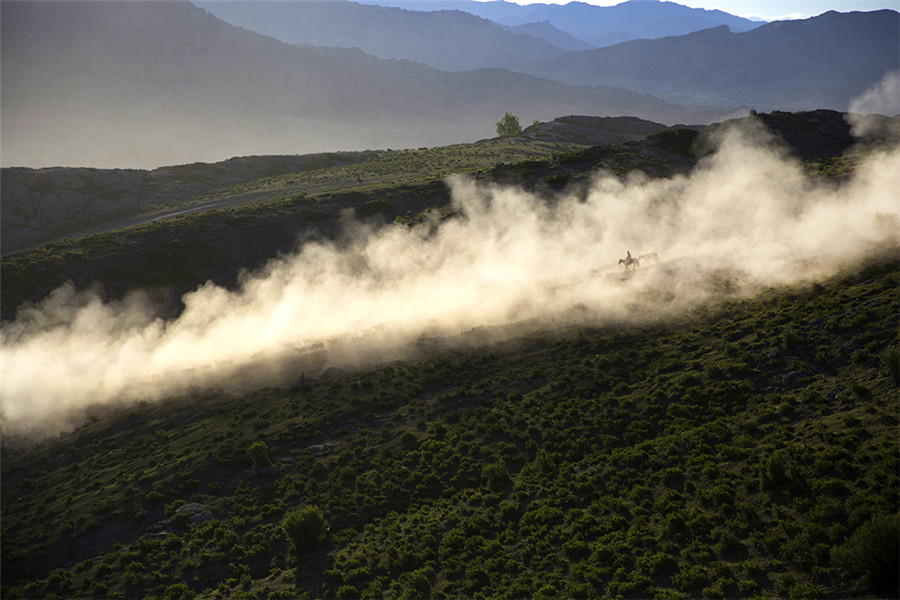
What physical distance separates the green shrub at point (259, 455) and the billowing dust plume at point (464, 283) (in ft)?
33.1

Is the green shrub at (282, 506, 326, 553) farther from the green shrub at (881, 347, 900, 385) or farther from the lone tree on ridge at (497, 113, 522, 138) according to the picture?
the lone tree on ridge at (497, 113, 522, 138)

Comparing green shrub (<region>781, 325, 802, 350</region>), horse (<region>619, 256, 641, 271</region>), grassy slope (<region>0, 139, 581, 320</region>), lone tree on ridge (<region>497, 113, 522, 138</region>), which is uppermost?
lone tree on ridge (<region>497, 113, 522, 138</region>)

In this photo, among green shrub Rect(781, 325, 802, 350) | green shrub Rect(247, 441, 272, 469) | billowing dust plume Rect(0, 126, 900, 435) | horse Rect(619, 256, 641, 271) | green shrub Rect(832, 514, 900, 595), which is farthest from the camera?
horse Rect(619, 256, 641, 271)

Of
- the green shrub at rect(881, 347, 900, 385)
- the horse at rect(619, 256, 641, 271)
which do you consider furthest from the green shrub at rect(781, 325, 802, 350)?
the horse at rect(619, 256, 641, 271)

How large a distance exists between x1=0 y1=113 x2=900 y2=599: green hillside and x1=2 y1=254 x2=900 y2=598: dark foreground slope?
0.12 meters

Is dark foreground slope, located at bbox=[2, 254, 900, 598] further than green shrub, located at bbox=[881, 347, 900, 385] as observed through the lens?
No

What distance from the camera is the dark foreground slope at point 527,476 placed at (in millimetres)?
20000

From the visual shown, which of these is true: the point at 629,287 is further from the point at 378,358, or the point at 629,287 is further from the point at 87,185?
the point at 87,185

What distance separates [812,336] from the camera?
1189 inches

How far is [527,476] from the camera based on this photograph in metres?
27.8

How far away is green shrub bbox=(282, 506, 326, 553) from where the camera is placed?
25797mm

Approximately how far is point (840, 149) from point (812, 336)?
2728 inches

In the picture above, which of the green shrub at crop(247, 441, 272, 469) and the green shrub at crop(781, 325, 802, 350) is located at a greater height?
the green shrub at crop(781, 325, 802, 350)

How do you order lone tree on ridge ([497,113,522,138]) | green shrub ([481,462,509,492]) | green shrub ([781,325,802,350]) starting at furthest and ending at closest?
lone tree on ridge ([497,113,522,138]), green shrub ([781,325,802,350]), green shrub ([481,462,509,492])
